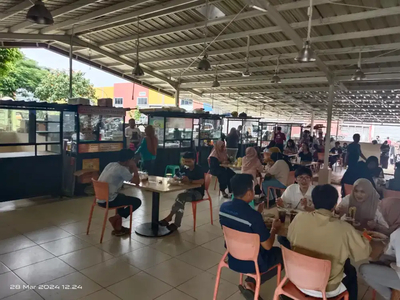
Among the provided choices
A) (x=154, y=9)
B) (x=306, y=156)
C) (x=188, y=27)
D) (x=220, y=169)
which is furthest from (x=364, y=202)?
(x=188, y=27)

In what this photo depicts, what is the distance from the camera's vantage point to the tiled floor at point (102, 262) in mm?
2689

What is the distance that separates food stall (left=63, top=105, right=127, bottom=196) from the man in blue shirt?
4.00m

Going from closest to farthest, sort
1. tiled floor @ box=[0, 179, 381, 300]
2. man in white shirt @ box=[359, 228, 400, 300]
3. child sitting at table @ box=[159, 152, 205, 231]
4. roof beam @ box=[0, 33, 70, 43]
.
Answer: man in white shirt @ box=[359, 228, 400, 300], tiled floor @ box=[0, 179, 381, 300], child sitting at table @ box=[159, 152, 205, 231], roof beam @ box=[0, 33, 70, 43]

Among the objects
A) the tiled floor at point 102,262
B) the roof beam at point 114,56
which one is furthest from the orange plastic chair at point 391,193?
the roof beam at point 114,56

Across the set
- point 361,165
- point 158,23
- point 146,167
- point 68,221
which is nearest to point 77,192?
point 68,221

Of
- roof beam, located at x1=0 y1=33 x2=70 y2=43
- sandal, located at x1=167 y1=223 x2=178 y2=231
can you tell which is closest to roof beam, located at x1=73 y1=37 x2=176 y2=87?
roof beam, located at x1=0 y1=33 x2=70 y2=43

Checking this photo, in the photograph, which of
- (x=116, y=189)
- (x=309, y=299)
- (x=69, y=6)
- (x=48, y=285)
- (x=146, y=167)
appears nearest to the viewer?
(x=309, y=299)

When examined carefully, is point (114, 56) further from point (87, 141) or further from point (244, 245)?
point (244, 245)

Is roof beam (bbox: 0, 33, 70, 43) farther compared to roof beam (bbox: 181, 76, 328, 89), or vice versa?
roof beam (bbox: 181, 76, 328, 89)

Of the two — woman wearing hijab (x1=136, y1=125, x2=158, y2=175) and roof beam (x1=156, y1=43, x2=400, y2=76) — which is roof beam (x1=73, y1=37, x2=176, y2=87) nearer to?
roof beam (x1=156, y1=43, x2=400, y2=76)

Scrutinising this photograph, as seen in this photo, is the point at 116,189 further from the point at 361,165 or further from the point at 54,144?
the point at 361,165

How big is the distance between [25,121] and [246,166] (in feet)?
13.0

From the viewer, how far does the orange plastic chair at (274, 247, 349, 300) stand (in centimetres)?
179

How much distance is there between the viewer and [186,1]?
543cm
